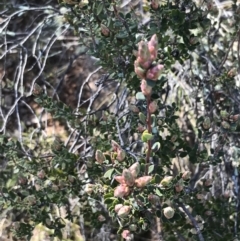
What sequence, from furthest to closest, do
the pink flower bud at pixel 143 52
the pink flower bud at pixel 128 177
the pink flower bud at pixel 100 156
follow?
the pink flower bud at pixel 100 156 → the pink flower bud at pixel 128 177 → the pink flower bud at pixel 143 52

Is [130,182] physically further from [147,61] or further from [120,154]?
[147,61]

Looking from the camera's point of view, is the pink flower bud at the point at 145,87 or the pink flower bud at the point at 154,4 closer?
the pink flower bud at the point at 145,87

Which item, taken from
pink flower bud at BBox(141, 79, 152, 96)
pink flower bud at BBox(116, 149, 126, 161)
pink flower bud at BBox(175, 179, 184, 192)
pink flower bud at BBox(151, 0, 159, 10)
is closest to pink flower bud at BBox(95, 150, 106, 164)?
pink flower bud at BBox(116, 149, 126, 161)

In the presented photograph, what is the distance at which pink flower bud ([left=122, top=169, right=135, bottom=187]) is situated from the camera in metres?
1.10

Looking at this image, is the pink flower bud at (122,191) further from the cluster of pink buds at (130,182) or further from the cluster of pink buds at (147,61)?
the cluster of pink buds at (147,61)

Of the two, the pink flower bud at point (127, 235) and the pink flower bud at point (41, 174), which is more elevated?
the pink flower bud at point (41, 174)

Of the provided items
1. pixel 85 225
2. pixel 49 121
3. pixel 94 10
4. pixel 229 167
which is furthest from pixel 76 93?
pixel 94 10

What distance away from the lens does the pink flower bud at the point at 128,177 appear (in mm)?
1104

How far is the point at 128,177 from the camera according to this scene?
1109 millimetres

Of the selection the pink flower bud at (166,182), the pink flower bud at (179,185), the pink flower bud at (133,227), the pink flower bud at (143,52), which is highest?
the pink flower bud at (143,52)

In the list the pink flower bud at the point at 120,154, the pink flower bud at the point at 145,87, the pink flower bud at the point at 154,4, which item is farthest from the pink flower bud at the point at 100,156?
the pink flower bud at the point at 154,4

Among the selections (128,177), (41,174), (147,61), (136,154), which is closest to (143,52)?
(147,61)

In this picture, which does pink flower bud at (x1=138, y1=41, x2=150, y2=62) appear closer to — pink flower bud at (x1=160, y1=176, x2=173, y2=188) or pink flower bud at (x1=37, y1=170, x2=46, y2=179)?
pink flower bud at (x1=160, y1=176, x2=173, y2=188)

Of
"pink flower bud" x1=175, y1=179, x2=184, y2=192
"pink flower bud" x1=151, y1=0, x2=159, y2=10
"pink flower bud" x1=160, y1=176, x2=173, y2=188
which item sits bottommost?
"pink flower bud" x1=175, y1=179, x2=184, y2=192
